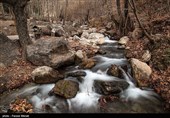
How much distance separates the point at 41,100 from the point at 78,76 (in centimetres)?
219

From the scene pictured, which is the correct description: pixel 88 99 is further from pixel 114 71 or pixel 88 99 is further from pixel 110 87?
pixel 114 71

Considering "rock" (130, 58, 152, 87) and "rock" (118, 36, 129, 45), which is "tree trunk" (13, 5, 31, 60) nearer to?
"rock" (130, 58, 152, 87)

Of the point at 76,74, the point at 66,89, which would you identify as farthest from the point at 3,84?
the point at 76,74

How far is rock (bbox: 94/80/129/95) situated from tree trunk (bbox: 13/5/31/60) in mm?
4593

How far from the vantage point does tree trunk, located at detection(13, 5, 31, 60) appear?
398 inches

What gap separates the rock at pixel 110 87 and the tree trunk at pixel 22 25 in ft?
15.1

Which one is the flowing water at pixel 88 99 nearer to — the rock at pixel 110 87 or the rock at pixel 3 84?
the rock at pixel 110 87

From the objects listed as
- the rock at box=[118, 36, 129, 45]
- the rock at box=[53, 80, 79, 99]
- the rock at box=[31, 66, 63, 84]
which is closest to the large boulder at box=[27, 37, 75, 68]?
the rock at box=[31, 66, 63, 84]

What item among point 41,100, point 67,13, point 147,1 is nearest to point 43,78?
point 41,100

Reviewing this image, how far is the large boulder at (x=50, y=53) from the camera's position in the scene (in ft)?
31.9

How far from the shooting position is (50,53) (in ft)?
32.2

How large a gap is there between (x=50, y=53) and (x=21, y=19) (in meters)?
2.45

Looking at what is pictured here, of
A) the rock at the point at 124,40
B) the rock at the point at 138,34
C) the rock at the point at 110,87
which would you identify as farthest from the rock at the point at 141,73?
the rock at the point at 124,40

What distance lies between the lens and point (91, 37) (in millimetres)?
16516
